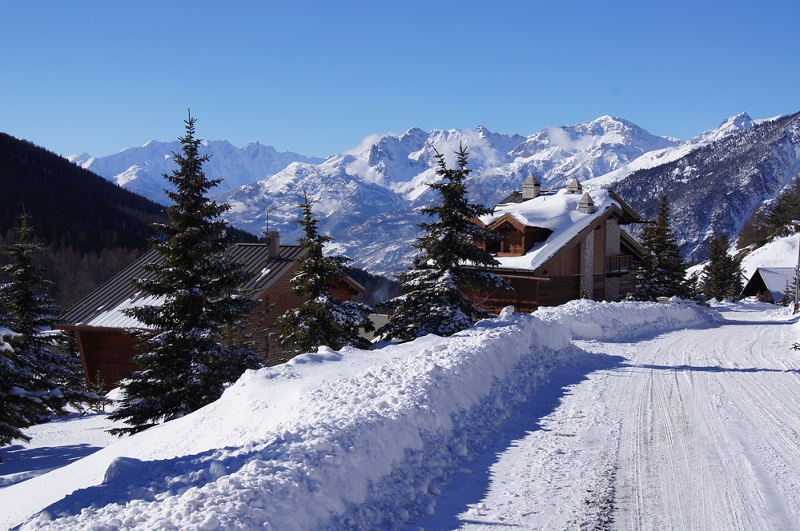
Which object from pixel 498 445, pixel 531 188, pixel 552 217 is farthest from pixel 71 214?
pixel 498 445

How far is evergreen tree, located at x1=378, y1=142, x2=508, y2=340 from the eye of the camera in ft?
59.2

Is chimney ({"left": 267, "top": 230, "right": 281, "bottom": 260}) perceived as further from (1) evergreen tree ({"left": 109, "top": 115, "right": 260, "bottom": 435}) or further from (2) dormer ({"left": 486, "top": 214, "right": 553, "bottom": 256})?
(1) evergreen tree ({"left": 109, "top": 115, "right": 260, "bottom": 435})

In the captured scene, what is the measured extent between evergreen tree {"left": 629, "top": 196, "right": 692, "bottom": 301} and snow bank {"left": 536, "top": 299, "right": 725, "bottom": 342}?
1404cm

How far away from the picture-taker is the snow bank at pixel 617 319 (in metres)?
19.4

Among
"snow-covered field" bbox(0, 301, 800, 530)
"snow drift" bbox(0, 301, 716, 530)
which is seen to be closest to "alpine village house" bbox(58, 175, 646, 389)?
"snow-covered field" bbox(0, 301, 800, 530)

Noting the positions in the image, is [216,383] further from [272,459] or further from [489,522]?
[489,522]

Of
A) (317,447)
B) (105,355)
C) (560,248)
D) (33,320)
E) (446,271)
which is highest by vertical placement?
(560,248)

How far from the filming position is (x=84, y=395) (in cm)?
1967

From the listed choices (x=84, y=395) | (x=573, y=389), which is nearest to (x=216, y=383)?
(x=84, y=395)

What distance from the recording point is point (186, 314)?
53.4 ft

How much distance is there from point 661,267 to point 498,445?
39.7 m

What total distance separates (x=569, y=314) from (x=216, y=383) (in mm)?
10437

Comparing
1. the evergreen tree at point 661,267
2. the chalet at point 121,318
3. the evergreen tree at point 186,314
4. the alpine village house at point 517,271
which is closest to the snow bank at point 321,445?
the evergreen tree at point 186,314

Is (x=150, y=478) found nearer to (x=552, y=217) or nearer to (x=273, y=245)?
(x=273, y=245)
